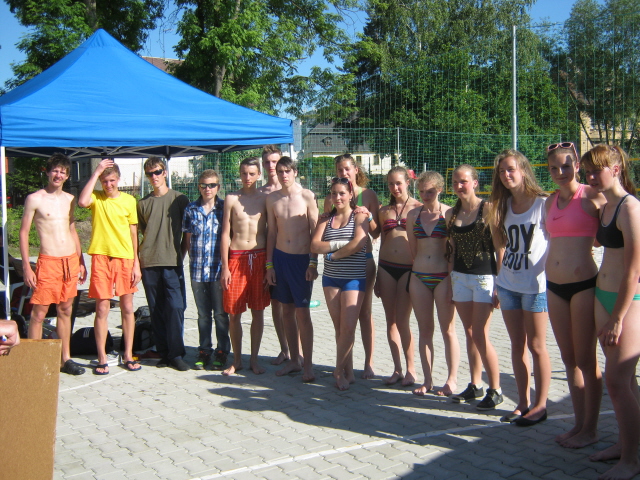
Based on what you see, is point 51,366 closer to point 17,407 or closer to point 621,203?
point 17,407

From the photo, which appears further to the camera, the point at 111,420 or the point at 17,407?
the point at 111,420

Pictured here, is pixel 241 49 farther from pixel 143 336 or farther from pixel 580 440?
pixel 580 440

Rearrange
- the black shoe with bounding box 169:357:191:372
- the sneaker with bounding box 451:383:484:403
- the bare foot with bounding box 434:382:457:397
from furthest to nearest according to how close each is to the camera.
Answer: the black shoe with bounding box 169:357:191:372 < the bare foot with bounding box 434:382:457:397 < the sneaker with bounding box 451:383:484:403

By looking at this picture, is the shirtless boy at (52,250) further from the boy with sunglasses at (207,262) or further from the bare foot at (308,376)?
the bare foot at (308,376)

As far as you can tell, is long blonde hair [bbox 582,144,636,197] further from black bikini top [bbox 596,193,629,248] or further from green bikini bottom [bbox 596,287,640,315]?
green bikini bottom [bbox 596,287,640,315]

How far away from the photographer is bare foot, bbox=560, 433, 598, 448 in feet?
11.7

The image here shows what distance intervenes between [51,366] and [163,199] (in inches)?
131

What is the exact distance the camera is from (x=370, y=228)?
16.5 ft

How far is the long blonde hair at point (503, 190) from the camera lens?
12.9 ft

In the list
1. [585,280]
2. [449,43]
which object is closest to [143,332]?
[585,280]

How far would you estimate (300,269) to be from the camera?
17.1 feet

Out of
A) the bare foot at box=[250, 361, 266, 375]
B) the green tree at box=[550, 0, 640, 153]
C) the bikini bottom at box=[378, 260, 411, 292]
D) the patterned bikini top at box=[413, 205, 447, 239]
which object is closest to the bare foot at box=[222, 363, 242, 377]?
the bare foot at box=[250, 361, 266, 375]

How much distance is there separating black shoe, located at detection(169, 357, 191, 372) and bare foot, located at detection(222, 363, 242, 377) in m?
0.44

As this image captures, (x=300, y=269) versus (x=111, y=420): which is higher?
(x=300, y=269)
